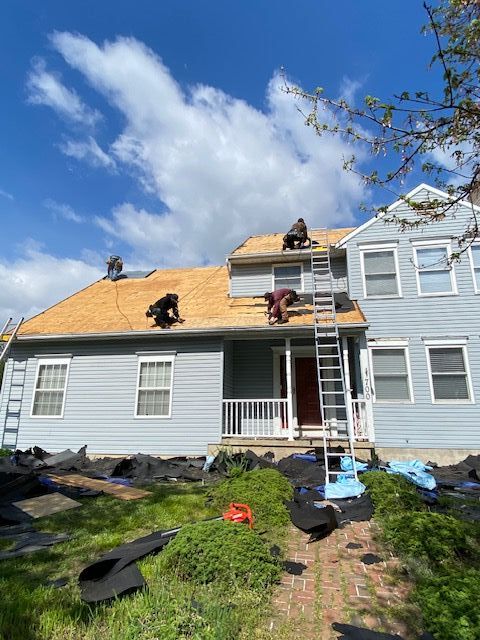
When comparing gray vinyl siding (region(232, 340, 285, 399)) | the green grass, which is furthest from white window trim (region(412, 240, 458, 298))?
the green grass

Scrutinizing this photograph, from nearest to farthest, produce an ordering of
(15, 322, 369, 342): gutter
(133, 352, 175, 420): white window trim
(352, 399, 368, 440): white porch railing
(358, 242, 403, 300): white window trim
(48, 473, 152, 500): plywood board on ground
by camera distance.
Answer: (48, 473, 152, 500): plywood board on ground < (352, 399, 368, 440): white porch railing < (15, 322, 369, 342): gutter < (133, 352, 175, 420): white window trim < (358, 242, 403, 300): white window trim

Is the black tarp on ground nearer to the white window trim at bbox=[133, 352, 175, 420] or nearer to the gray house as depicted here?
the gray house

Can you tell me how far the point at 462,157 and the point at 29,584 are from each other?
19.1ft

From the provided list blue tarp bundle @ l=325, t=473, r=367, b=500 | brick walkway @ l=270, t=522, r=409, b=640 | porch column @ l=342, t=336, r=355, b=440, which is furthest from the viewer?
porch column @ l=342, t=336, r=355, b=440

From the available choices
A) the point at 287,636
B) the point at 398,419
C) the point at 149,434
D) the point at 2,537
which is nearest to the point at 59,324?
the point at 149,434

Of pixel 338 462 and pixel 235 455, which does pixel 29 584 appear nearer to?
pixel 235 455

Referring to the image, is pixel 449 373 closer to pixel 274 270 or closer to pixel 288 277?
pixel 288 277

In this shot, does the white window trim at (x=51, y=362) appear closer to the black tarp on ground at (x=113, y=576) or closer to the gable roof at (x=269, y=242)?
the gable roof at (x=269, y=242)

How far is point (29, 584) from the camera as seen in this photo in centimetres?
348

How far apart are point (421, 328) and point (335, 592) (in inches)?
364

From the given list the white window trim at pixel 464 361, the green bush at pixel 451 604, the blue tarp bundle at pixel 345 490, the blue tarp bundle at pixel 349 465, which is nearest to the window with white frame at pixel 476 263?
the white window trim at pixel 464 361

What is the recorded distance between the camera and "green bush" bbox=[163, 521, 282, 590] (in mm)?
3357

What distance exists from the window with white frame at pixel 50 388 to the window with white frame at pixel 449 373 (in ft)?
36.0

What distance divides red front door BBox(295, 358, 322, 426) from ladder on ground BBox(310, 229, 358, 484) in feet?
1.40
